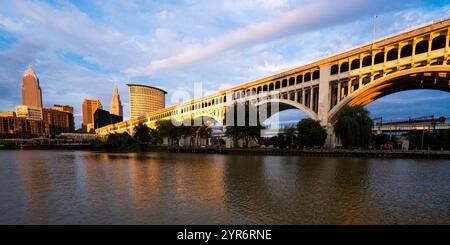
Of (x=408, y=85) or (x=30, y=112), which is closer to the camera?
(x=408, y=85)

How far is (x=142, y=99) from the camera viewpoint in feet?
570

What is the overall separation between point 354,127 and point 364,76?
9.93m

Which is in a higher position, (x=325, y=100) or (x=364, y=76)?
(x=364, y=76)

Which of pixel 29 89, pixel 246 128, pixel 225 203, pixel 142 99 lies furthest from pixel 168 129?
pixel 29 89

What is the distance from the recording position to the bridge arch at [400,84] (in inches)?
1266

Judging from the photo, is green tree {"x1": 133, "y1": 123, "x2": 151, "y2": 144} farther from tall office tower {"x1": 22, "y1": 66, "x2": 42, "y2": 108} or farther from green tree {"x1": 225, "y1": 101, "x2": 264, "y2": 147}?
tall office tower {"x1": 22, "y1": 66, "x2": 42, "y2": 108}

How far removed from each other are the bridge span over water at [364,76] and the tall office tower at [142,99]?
135482 mm

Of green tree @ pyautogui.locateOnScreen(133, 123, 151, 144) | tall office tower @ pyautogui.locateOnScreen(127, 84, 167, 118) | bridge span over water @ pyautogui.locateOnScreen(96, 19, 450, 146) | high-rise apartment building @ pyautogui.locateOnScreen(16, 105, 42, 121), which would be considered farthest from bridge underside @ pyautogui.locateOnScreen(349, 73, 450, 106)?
high-rise apartment building @ pyautogui.locateOnScreen(16, 105, 42, 121)

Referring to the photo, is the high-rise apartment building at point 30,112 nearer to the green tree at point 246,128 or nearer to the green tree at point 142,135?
the green tree at point 142,135

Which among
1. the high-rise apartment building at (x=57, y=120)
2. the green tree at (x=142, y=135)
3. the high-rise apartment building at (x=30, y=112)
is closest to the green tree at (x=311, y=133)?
the green tree at (x=142, y=135)

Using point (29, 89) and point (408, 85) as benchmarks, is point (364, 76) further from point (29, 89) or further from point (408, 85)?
point (29, 89)
